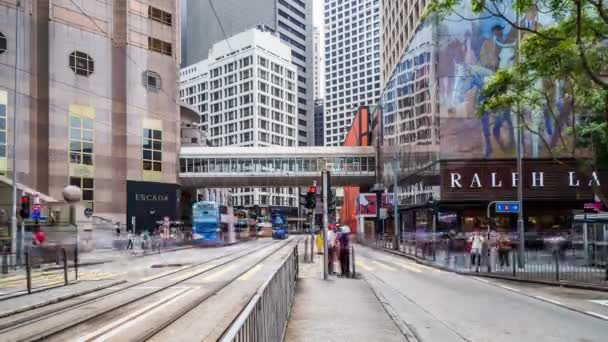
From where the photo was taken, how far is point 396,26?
232 ft

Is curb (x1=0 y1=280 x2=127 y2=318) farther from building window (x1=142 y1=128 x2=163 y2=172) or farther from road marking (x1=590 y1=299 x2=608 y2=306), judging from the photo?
building window (x1=142 y1=128 x2=163 y2=172)

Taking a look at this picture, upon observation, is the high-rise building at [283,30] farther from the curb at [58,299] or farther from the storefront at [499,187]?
the curb at [58,299]

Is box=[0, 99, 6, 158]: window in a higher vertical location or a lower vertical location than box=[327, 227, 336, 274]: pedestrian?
higher

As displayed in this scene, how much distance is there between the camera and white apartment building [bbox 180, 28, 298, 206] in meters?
127

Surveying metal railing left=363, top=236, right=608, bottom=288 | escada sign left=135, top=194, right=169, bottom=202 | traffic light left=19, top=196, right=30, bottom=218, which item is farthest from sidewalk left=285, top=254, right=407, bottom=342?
escada sign left=135, top=194, right=169, bottom=202

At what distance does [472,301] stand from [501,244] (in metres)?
10.2

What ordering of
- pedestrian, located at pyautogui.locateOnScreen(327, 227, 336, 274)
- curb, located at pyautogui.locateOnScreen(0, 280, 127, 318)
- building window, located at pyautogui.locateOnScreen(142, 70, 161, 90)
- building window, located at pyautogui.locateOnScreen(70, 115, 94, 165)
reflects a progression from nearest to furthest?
curb, located at pyautogui.locateOnScreen(0, 280, 127, 318) → pedestrian, located at pyautogui.locateOnScreen(327, 227, 336, 274) → building window, located at pyautogui.locateOnScreen(70, 115, 94, 165) → building window, located at pyautogui.locateOnScreen(142, 70, 161, 90)

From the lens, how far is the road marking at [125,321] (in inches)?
367

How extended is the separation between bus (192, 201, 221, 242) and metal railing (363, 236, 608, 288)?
66.6ft

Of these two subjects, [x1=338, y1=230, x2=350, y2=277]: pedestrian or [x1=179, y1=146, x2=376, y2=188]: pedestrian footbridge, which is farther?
[x1=179, y1=146, x2=376, y2=188]: pedestrian footbridge

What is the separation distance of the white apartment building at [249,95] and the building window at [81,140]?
72371 millimetres

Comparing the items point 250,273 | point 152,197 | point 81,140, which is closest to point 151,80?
point 81,140

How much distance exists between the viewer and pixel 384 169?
6838 centimetres

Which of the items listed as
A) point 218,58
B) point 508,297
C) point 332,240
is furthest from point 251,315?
point 218,58
